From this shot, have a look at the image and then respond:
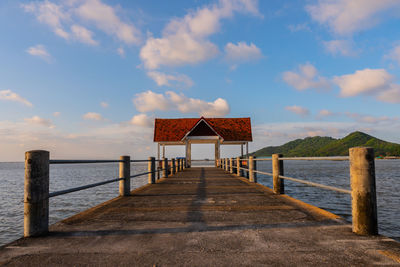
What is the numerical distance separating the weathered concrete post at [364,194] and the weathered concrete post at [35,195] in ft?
13.4

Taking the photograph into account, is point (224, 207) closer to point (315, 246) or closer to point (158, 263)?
point (315, 246)

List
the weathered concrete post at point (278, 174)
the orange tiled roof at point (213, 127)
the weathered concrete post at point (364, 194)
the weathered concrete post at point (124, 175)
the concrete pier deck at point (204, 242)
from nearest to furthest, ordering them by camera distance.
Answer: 1. the concrete pier deck at point (204, 242)
2. the weathered concrete post at point (364, 194)
3. the weathered concrete post at point (278, 174)
4. the weathered concrete post at point (124, 175)
5. the orange tiled roof at point (213, 127)

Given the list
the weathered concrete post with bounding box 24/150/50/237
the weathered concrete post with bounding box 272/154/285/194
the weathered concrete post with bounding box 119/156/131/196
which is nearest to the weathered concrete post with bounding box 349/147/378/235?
the weathered concrete post with bounding box 272/154/285/194

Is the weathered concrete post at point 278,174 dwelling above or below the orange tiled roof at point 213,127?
below

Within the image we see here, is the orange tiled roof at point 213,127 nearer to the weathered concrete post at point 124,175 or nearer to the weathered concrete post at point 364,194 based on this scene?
the weathered concrete post at point 124,175

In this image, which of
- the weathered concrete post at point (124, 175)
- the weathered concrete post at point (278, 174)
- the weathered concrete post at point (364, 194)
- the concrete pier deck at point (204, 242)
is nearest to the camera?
the concrete pier deck at point (204, 242)

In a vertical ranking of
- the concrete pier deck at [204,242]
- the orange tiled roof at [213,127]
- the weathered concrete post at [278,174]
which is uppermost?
the orange tiled roof at [213,127]

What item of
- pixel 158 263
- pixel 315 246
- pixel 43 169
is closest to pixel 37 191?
pixel 43 169

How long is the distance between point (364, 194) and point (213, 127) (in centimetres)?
2161

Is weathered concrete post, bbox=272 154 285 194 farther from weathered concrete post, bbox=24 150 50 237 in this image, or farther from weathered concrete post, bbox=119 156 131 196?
weathered concrete post, bbox=24 150 50 237

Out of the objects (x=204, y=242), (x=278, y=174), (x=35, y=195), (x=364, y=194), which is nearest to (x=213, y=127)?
(x=278, y=174)

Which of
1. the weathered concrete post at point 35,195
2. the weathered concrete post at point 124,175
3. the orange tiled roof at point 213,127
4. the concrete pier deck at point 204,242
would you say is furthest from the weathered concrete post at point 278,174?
the orange tiled roof at point 213,127

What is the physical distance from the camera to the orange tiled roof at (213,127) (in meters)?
25.2

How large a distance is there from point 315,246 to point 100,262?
2.22 meters
